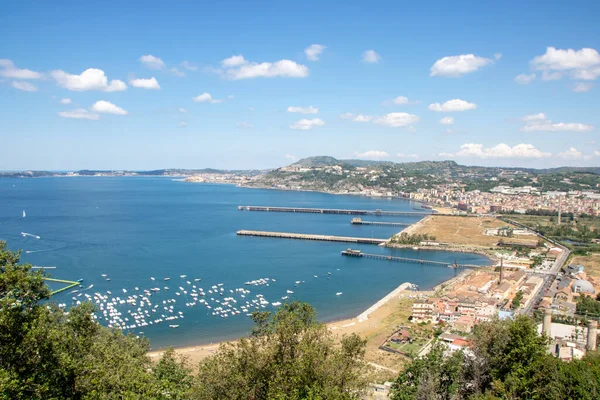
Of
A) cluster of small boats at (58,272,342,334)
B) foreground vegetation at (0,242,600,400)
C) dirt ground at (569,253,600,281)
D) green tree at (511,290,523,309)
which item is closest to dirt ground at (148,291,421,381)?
cluster of small boats at (58,272,342,334)

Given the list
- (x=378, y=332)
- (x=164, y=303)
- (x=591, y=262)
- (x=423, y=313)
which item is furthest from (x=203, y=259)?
(x=591, y=262)

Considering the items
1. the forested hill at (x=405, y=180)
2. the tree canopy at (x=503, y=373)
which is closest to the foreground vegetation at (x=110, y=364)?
the tree canopy at (x=503, y=373)

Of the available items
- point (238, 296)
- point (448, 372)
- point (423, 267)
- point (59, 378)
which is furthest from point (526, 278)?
point (59, 378)

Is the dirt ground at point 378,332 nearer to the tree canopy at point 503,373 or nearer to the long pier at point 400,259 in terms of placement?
the tree canopy at point 503,373

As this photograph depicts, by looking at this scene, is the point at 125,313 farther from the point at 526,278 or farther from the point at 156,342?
the point at 526,278

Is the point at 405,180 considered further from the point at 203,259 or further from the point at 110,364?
the point at 110,364
